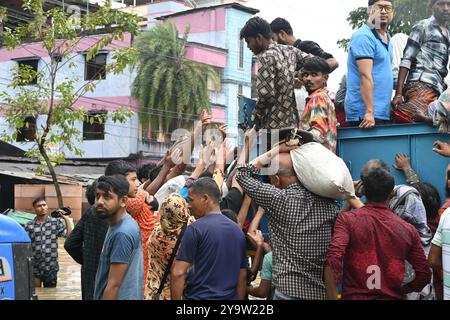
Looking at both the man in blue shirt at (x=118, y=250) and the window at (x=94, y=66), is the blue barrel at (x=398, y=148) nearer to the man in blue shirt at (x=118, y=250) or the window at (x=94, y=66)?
the man in blue shirt at (x=118, y=250)

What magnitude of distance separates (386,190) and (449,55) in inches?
99.5

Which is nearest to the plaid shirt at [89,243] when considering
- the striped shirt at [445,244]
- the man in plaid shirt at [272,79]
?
the man in plaid shirt at [272,79]

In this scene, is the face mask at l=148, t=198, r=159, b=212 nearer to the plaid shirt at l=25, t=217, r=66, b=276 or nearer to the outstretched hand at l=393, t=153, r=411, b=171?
the outstretched hand at l=393, t=153, r=411, b=171

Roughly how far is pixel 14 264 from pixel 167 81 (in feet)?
81.3

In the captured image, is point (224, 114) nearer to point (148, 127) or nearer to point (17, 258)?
point (148, 127)

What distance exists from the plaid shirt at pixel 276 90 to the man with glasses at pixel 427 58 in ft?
3.08

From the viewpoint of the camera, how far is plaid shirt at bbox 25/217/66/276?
34.9 feet

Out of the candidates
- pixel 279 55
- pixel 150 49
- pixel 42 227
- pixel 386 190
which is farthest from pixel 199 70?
pixel 386 190

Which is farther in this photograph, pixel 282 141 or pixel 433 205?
pixel 433 205

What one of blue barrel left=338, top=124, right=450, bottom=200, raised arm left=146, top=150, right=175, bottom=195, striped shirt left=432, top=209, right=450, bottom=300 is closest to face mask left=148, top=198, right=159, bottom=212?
raised arm left=146, top=150, right=175, bottom=195

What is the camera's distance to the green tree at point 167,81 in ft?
96.7

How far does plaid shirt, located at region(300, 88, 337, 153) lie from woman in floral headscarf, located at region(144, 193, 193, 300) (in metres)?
1.26

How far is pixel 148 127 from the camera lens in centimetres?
3081

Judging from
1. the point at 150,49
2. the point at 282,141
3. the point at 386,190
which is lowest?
the point at 386,190
